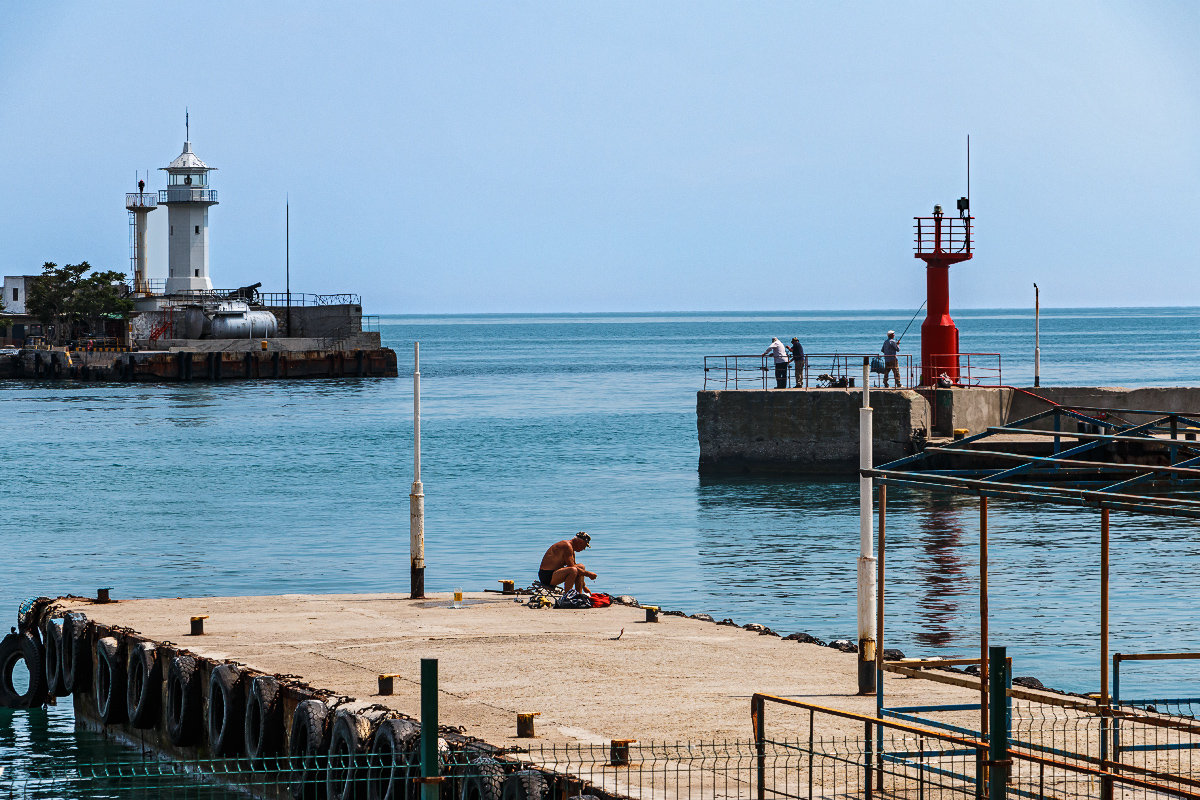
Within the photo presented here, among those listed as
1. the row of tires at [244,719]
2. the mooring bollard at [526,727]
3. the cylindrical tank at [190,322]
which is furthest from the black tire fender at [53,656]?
the cylindrical tank at [190,322]

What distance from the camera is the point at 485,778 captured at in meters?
11.5

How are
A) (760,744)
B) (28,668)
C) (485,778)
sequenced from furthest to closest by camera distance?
1. (28,668)
2. (485,778)
3. (760,744)

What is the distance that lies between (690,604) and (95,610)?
405 inches

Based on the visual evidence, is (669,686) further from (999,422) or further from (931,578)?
(999,422)

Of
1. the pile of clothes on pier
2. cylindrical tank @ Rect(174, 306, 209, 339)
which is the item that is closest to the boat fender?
the pile of clothes on pier

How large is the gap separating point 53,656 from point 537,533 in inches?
746

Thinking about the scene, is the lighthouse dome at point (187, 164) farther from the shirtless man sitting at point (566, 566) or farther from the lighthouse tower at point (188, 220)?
the shirtless man sitting at point (566, 566)

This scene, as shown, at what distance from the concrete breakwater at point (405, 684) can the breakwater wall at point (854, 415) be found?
72.9 feet

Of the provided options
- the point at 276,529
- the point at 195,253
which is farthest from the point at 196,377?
the point at 276,529

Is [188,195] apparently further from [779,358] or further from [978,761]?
[978,761]

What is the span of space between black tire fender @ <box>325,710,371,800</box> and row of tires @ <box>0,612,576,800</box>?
0.01 meters

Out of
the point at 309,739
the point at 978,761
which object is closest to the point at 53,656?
the point at 309,739

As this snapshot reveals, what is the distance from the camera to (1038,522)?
→ 37.6 meters

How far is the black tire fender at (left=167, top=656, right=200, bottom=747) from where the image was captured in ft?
51.5
